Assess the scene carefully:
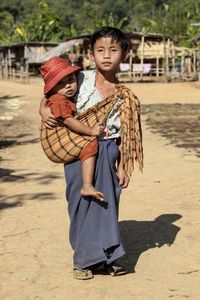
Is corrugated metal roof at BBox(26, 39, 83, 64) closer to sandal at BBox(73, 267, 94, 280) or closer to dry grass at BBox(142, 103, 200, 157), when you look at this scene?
dry grass at BBox(142, 103, 200, 157)

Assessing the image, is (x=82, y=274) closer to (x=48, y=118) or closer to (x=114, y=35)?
(x=48, y=118)

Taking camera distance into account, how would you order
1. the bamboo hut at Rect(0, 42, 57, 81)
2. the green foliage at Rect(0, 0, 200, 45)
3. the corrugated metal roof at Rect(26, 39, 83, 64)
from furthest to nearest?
the green foliage at Rect(0, 0, 200, 45)
the bamboo hut at Rect(0, 42, 57, 81)
the corrugated metal roof at Rect(26, 39, 83, 64)

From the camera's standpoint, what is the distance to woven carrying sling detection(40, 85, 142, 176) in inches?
144

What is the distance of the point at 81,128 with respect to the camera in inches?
141

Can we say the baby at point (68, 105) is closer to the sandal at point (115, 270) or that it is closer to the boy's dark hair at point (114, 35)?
the boy's dark hair at point (114, 35)

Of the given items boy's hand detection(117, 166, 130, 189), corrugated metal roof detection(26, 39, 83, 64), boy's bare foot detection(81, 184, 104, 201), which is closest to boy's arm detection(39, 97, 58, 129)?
boy's bare foot detection(81, 184, 104, 201)

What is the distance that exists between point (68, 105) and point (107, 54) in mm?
412

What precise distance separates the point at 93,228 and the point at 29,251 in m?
0.96

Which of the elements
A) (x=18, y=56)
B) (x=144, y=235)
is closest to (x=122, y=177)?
Answer: (x=144, y=235)

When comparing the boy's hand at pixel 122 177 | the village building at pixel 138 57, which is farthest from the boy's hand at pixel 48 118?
the village building at pixel 138 57

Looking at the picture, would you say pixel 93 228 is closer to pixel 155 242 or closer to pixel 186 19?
pixel 155 242

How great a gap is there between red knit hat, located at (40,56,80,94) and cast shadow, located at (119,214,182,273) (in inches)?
55.8

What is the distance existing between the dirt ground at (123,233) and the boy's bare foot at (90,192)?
58 cm

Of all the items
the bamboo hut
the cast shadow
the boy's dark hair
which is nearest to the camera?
the boy's dark hair
